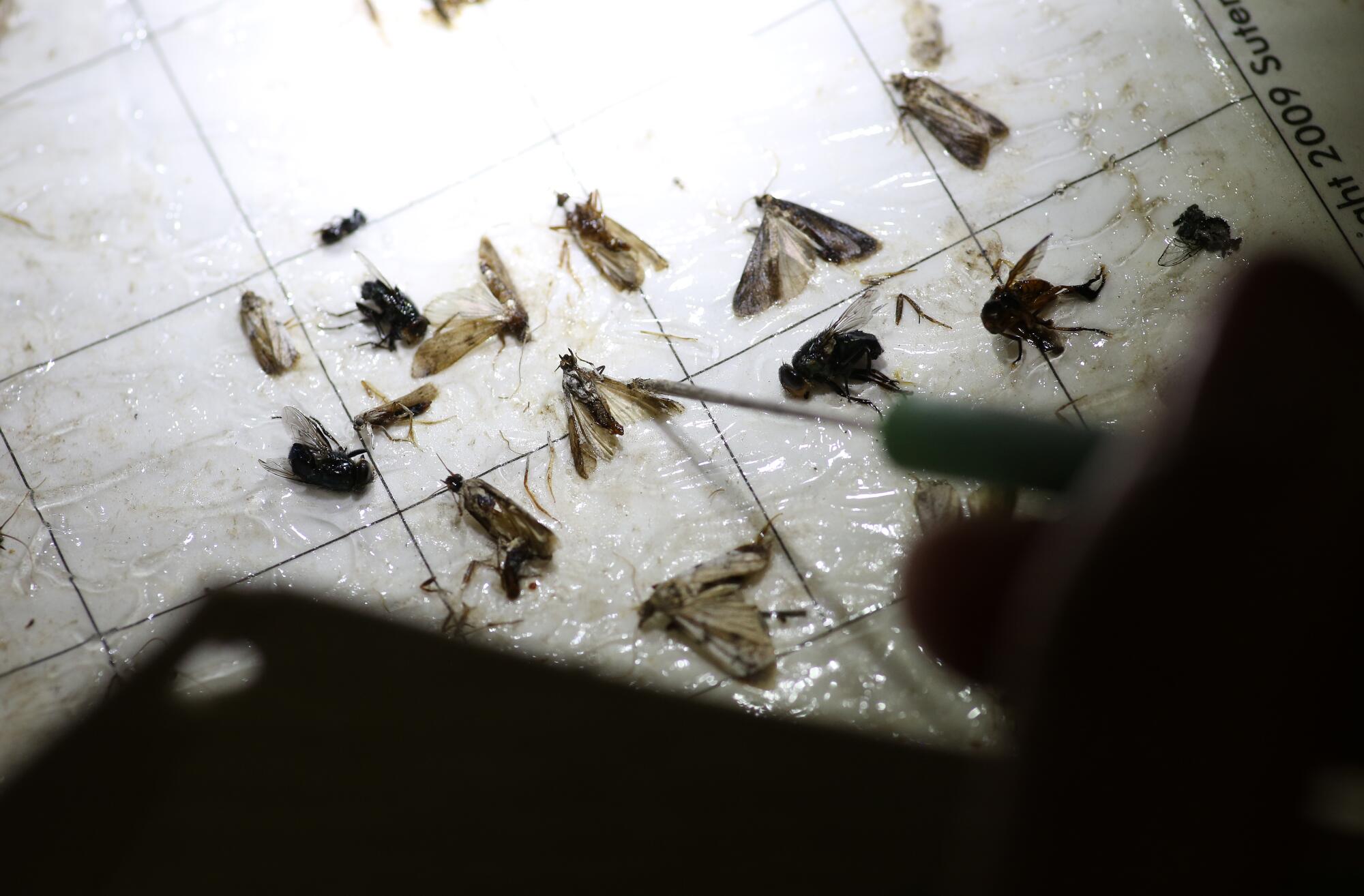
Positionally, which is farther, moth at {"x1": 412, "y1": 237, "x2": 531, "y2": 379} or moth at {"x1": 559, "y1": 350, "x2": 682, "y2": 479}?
moth at {"x1": 412, "y1": 237, "x2": 531, "y2": 379}

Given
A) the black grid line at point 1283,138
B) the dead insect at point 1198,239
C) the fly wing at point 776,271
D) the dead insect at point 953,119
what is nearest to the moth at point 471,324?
the fly wing at point 776,271

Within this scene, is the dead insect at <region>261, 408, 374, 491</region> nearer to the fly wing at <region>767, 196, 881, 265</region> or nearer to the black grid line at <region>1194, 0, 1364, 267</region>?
the fly wing at <region>767, 196, 881, 265</region>

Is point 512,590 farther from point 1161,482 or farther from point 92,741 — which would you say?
point 1161,482

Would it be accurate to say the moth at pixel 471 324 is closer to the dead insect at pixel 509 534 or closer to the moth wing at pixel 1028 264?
the dead insect at pixel 509 534

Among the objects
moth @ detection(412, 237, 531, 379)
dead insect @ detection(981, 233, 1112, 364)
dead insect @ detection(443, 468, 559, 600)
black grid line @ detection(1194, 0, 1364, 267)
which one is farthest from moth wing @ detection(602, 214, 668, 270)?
black grid line @ detection(1194, 0, 1364, 267)

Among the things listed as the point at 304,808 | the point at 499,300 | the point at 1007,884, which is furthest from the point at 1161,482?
the point at 304,808

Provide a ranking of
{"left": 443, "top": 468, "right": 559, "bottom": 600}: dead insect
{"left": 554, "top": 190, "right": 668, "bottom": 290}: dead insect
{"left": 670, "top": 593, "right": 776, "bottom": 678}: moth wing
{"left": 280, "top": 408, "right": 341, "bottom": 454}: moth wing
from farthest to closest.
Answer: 1. {"left": 554, "top": 190, "right": 668, "bottom": 290}: dead insect
2. {"left": 280, "top": 408, "right": 341, "bottom": 454}: moth wing
3. {"left": 443, "top": 468, "right": 559, "bottom": 600}: dead insect
4. {"left": 670, "top": 593, "right": 776, "bottom": 678}: moth wing
